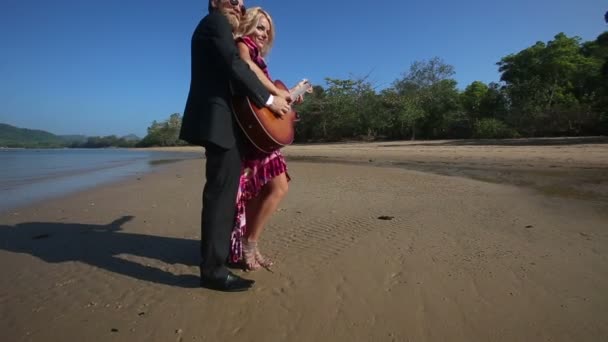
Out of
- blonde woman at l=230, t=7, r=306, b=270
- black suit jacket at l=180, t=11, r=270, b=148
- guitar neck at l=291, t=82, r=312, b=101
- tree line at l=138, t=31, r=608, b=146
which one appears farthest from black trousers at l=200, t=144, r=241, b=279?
tree line at l=138, t=31, r=608, b=146

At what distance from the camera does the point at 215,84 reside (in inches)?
78.2

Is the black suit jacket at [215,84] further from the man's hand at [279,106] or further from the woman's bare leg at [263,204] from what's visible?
the woman's bare leg at [263,204]

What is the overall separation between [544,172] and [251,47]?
683 centimetres

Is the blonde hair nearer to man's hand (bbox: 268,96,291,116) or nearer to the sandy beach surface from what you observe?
man's hand (bbox: 268,96,291,116)

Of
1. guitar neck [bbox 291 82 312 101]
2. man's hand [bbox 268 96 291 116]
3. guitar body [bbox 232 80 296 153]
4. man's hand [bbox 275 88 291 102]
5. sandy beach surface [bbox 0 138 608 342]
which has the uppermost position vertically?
guitar neck [bbox 291 82 312 101]

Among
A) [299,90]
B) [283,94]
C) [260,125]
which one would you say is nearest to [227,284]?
[260,125]

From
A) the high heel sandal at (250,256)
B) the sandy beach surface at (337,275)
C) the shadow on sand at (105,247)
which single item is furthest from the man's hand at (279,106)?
the shadow on sand at (105,247)

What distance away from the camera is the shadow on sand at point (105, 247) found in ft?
7.82

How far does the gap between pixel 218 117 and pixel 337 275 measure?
1.20 meters

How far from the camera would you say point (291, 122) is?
95.1 inches

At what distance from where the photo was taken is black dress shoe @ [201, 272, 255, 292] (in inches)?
80.0

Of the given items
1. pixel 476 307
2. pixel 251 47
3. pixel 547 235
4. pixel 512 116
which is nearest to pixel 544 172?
pixel 547 235

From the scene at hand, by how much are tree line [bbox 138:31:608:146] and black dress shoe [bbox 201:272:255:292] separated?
17629 mm

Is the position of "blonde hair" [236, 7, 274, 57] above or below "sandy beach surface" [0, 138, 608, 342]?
above
